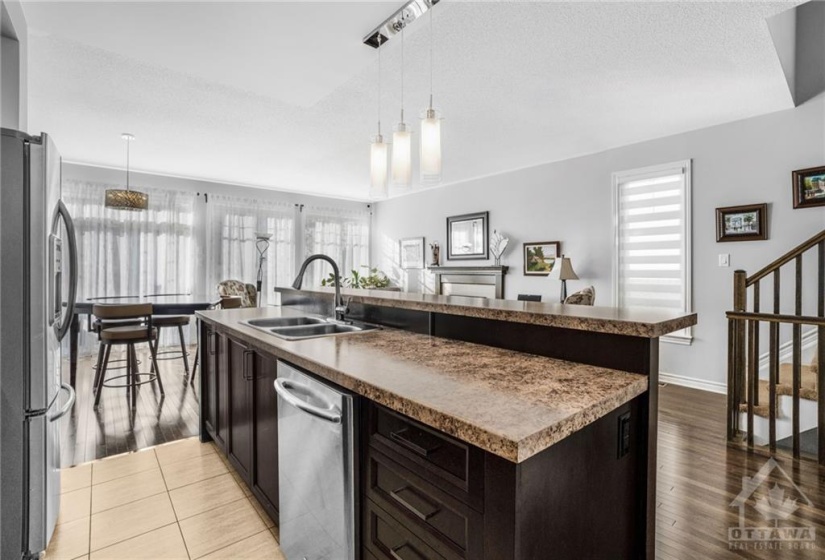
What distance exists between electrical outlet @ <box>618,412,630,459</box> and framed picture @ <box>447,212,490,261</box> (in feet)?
16.2

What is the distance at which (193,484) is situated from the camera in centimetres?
224

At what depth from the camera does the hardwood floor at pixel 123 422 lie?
2.66 metres

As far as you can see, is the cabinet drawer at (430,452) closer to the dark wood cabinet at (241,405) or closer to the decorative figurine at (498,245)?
the dark wood cabinet at (241,405)

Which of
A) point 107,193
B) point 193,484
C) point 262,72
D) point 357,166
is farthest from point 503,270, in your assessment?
point 107,193

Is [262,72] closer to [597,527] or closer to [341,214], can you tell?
[597,527]

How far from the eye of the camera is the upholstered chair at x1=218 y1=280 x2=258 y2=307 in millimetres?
5711

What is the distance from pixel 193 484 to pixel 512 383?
2037mm

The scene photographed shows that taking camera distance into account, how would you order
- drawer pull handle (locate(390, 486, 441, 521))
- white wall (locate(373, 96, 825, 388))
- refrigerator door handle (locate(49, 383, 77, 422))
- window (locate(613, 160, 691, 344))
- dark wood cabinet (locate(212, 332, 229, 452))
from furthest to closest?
window (locate(613, 160, 691, 344)) < white wall (locate(373, 96, 825, 388)) < dark wood cabinet (locate(212, 332, 229, 452)) < refrigerator door handle (locate(49, 383, 77, 422)) < drawer pull handle (locate(390, 486, 441, 521))

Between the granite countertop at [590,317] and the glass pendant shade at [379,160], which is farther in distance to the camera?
the glass pendant shade at [379,160]

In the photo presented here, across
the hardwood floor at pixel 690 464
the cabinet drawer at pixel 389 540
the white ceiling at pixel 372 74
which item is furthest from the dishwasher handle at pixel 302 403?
the white ceiling at pixel 372 74

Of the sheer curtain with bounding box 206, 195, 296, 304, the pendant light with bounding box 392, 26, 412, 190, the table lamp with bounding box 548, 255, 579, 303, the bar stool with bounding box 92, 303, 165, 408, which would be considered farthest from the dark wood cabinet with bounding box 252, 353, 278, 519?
the sheer curtain with bounding box 206, 195, 296, 304

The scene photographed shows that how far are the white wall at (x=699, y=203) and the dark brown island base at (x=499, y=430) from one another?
3172mm

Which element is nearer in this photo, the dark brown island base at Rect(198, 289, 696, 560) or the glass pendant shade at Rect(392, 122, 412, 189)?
the dark brown island base at Rect(198, 289, 696, 560)
